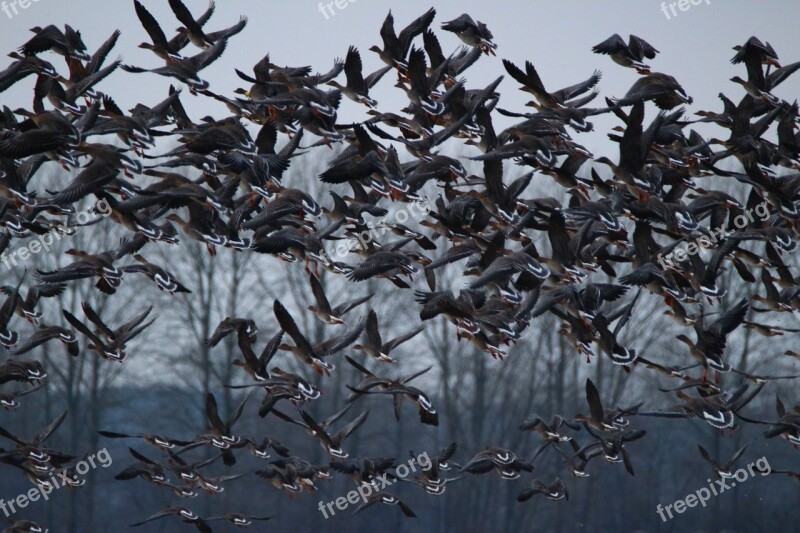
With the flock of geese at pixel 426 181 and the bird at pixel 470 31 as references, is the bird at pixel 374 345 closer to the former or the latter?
the flock of geese at pixel 426 181

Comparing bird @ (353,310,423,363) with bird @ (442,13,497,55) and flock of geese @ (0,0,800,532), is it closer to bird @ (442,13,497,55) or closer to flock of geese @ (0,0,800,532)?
flock of geese @ (0,0,800,532)

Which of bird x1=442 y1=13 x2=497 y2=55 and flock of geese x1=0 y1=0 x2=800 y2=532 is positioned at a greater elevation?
bird x1=442 y1=13 x2=497 y2=55

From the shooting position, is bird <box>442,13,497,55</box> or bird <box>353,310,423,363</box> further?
bird <box>353,310,423,363</box>

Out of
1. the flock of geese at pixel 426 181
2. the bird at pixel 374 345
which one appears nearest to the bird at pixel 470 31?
the flock of geese at pixel 426 181

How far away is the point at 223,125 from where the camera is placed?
12125 mm

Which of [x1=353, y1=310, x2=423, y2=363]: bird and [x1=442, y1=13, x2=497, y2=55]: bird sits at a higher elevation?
[x1=442, y1=13, x2=497, y2=55]: bird

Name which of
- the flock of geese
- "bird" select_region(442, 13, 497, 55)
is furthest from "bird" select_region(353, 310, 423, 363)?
"bird" select_region(442, 13, 497, 55)

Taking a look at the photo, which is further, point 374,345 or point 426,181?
point 374,345

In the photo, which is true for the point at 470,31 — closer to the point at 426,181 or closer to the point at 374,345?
the point at 426,181

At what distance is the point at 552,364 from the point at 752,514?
729 centimetres

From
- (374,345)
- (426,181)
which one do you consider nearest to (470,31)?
(426,181)

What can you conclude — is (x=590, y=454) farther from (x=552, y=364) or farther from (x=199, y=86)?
(x=552, y=364)

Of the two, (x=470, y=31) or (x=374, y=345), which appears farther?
(x=374, y=345)

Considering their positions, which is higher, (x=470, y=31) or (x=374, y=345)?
(x=470, y=31)
